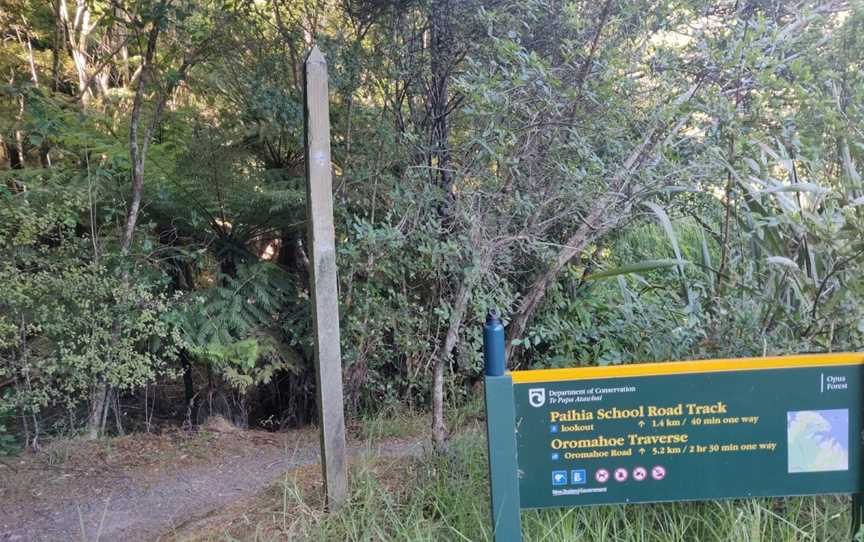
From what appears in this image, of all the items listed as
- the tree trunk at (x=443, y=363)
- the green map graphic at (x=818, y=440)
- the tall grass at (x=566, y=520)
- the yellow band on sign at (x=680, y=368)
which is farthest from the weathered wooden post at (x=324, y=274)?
the green map graphic at (x=818, y=440)

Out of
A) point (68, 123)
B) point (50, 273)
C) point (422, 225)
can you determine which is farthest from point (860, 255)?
point (68, 123)

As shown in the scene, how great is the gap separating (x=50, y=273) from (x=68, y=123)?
1850mm

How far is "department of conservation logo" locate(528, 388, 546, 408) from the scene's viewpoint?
2.44 m

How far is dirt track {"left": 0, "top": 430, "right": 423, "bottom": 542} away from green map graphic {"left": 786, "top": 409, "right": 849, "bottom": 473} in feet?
6.87

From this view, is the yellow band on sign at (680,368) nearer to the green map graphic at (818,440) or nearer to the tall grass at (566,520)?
the green map graphic at (818,440)

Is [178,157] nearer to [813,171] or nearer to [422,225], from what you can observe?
[422,225]

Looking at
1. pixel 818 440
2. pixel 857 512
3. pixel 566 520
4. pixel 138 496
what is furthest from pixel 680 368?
pixel 138 496

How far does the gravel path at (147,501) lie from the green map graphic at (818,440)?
79.0 inches

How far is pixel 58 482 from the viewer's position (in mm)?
4297

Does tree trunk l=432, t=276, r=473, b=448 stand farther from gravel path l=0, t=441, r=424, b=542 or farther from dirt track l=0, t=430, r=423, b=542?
dirt track l=0, t=430, r=423, b=542

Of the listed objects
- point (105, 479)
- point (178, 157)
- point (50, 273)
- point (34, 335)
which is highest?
point (178, 157)

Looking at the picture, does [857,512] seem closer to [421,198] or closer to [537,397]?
[537,397]

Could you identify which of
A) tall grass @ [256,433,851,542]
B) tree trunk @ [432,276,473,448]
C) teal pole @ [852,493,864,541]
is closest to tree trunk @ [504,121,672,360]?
tree trunk @ [432,276,473,448]

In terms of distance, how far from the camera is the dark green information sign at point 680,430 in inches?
96.3
